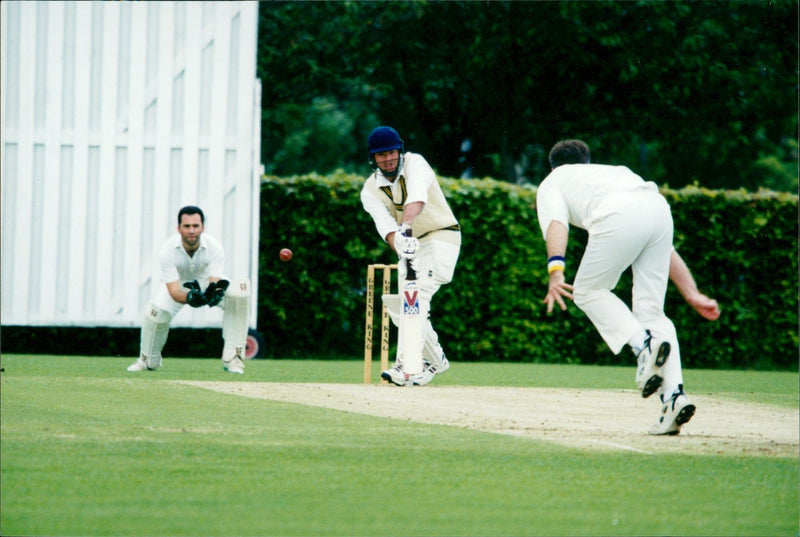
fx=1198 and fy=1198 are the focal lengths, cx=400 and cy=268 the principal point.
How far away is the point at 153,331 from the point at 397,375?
2232 millimetres

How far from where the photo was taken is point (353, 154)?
30234 mm

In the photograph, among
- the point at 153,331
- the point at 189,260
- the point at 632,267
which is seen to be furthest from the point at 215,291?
the point at 632,267

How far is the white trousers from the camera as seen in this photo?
5.72m

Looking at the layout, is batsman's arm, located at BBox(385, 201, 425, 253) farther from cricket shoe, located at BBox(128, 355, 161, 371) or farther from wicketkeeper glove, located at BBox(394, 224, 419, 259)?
cricket shoe, located at BBox(128, 355, 161, 371)

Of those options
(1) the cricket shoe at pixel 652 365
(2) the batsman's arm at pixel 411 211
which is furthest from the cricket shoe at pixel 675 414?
(2) the batsman's arm at pixel 411 211

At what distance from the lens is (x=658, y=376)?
18.3 feet

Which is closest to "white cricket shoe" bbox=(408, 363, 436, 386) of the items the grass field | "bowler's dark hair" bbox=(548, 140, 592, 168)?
the grass field

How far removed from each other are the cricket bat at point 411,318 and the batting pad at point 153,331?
2268 millimetres

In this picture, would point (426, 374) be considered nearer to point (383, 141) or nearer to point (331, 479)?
point (383, 141)

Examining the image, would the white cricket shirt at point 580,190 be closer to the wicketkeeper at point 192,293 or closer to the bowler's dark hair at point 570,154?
the bowler's dark hair at point 570,154

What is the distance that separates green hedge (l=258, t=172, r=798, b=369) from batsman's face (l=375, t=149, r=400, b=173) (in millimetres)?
5011

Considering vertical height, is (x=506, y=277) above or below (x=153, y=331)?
above

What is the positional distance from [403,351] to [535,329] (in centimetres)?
572

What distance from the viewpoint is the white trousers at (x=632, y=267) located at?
572cm
